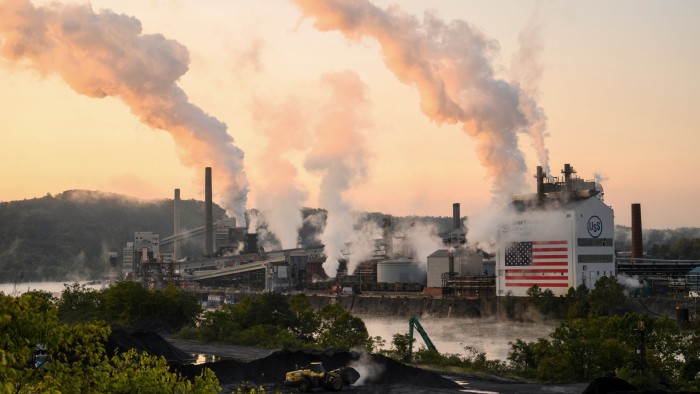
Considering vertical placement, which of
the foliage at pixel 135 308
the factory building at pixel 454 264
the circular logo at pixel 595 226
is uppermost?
the circular logo at pixel 595 226

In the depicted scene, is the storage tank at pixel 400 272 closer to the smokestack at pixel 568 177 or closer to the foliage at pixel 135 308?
the smokestack at pixel 568 177

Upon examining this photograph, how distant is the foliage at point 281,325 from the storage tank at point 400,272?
262ft

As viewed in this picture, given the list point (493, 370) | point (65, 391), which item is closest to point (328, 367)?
point (493, 370)

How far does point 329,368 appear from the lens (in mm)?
57156

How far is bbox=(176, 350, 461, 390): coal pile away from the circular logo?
76.5 m

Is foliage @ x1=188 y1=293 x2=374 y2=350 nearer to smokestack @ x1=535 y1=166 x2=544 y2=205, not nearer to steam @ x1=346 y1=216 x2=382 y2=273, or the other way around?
smokestack @ x1=535 y1=166 x2=544 y2=205

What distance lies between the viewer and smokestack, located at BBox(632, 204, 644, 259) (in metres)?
146

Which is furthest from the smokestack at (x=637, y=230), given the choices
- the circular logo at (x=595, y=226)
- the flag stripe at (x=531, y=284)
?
the flag stripe at (x=531, y=284)

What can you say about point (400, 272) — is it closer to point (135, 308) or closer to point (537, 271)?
point (537, 271)

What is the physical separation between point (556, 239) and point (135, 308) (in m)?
60.3

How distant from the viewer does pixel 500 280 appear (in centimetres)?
13662

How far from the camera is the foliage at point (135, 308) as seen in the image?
92062mm

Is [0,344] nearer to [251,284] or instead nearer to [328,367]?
[328,367]

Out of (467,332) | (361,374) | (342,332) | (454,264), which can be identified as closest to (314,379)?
(361,374)
